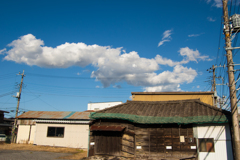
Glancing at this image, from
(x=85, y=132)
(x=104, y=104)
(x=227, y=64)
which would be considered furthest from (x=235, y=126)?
(x=104, y=104)

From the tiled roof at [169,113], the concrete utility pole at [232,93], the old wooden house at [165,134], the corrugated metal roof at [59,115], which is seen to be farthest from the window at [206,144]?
the corrugated metal roof at [59,115]

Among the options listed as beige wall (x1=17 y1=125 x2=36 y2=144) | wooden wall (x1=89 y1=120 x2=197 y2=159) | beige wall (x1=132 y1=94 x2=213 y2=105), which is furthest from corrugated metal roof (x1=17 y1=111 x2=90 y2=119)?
wooden wall (x1=89 y1=120 x2=197 y2=159)

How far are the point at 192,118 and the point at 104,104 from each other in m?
45.7

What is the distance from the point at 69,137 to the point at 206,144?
15.0 metres

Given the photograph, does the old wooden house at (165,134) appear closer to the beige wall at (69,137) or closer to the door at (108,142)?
the door at (108,142)

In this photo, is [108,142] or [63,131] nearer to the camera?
[108,142]

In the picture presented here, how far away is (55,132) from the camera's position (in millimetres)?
22453

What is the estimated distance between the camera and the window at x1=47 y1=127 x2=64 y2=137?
22.3 metres

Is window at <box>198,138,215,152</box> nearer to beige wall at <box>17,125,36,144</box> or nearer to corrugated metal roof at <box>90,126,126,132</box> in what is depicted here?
corrugated metal roof at <box>90,126,126,132</box>

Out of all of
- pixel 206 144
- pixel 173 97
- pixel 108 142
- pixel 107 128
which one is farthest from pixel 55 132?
pixel 206 144

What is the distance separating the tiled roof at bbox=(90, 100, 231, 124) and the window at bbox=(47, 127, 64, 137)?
28.9 ft

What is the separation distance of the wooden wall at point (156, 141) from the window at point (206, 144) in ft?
1.49

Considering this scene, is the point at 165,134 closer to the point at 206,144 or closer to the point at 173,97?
the point at 206,144

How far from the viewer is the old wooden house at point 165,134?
13.3 m
